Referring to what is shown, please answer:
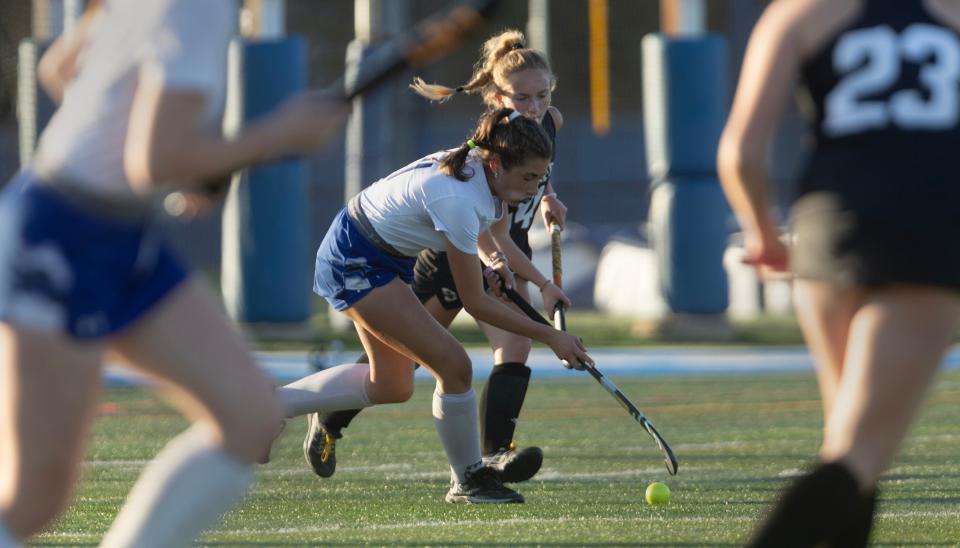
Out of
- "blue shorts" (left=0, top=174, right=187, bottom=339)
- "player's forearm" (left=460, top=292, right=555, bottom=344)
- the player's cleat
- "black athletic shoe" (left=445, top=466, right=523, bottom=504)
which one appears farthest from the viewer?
the player's cleat

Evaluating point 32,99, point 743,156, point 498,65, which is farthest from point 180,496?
point 32,99

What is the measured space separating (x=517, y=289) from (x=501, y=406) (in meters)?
0.49

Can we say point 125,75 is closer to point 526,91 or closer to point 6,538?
point 6,538

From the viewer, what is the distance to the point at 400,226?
541 centimetres

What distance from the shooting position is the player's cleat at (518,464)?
5.70 meters

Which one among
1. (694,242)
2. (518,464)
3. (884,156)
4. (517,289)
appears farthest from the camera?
(694,242)

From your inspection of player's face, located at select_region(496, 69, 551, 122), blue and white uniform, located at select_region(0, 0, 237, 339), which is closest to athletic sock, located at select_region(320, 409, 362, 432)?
player's face, located at select_region(496, 69, 551, 122)

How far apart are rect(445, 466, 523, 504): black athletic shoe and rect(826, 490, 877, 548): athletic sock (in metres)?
2.41

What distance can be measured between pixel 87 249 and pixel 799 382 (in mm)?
8731

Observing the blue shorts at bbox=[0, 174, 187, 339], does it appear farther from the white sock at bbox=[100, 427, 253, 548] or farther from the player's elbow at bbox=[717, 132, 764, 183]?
the player's elbow at bbox=[717, 132, 764, 183]

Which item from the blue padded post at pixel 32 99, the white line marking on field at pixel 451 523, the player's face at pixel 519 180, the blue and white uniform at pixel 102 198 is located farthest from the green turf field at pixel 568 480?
the blue padded post at pixel 32 99

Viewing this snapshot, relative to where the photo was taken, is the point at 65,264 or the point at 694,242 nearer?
the point at 65,264

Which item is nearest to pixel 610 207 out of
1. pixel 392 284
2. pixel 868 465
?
pixel 392 284

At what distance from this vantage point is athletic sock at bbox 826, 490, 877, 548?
310cm
